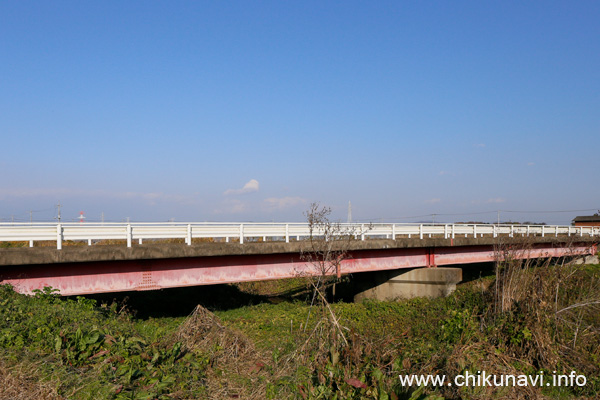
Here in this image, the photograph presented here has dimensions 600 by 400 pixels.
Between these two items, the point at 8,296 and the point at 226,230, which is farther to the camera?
the point at 226,230

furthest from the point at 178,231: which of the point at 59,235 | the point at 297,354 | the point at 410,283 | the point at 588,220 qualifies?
the point at 588,220

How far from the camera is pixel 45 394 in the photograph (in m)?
6.57

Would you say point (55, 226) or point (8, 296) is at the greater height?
point (55, 226)

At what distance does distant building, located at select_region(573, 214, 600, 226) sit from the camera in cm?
6781

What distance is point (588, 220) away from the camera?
69125 millimetres

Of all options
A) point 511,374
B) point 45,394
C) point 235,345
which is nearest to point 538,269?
point 511,374

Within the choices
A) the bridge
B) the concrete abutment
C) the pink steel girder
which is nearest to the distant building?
the bridge

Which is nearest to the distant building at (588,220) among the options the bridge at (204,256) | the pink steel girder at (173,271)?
the bridge at (204,256)

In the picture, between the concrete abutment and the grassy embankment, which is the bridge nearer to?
the concrete abutment

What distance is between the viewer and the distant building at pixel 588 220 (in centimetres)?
6781

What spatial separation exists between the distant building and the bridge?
5320 cm

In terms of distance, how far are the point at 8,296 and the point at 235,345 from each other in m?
6.88

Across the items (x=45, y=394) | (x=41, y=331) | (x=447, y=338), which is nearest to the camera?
(x=45, y=394)

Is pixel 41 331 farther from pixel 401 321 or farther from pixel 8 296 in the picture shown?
pixel 401 321
